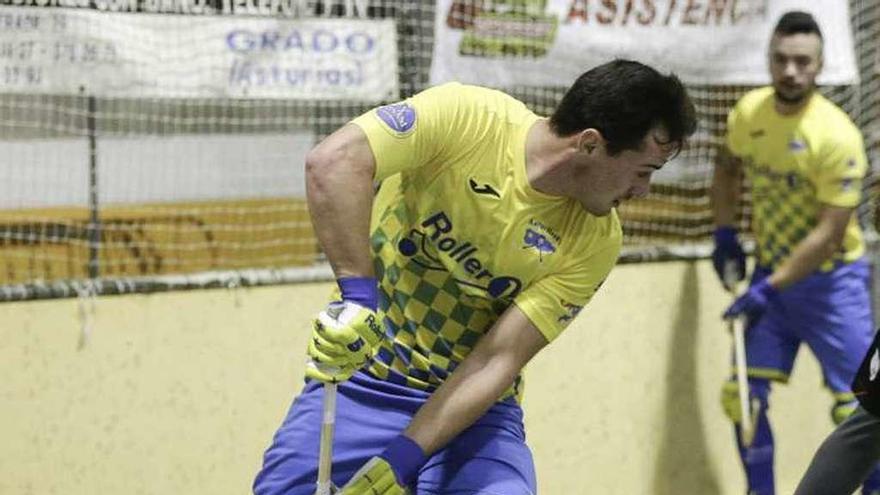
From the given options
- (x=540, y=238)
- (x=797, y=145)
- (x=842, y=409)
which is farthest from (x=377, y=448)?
(x=842, y=409)

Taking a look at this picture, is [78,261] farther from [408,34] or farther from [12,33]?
[408,34]

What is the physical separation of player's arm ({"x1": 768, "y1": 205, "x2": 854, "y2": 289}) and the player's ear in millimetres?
1861

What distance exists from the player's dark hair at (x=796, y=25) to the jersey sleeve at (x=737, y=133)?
252mm

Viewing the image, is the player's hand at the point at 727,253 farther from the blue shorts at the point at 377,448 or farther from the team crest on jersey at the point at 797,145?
the blue shorts at the point at 377,448

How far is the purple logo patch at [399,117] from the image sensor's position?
7.54 ft

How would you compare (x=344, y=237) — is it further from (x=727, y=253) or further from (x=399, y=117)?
(x=727, y=253)

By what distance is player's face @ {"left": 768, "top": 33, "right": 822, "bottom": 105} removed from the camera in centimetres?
411

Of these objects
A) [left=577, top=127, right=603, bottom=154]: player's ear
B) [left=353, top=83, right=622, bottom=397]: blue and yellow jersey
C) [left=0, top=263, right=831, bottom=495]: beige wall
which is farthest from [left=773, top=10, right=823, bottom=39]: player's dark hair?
[left=577, top=127, right=603, bottom=154]: player's ear

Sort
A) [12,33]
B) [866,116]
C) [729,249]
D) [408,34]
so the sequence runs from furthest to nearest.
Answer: [866,116] → [729,249] → [408,34] → [12,33]

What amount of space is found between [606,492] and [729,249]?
0.81 m

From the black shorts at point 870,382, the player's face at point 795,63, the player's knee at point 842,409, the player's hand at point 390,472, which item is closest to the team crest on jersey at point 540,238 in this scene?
the player's hand at point 390,472

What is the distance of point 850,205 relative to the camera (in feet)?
13.2

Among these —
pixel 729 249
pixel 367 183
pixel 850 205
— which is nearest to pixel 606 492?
pixel 729 249

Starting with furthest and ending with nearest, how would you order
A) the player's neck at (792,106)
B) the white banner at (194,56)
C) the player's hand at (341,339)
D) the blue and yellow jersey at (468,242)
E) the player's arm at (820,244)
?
1. the player's neck at (792,106)
2. the player's arm at (820,244)
3. the white banner at (194,56)
4. the blue and yellow jersey at (468,242)
5. the player's hand at (341,339)
